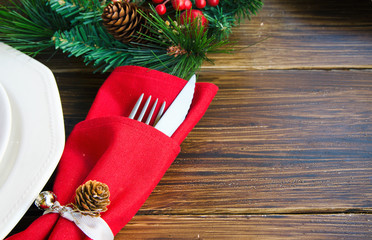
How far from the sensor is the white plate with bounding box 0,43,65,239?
29cm

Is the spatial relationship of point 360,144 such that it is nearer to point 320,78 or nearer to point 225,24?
point 320,78

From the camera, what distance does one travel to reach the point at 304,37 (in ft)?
1.55

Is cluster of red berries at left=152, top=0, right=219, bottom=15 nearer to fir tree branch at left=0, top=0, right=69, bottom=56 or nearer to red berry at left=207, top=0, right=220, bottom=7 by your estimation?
red berry at left=207, top=0, right=220, bottom=7

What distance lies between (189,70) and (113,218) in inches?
8.8

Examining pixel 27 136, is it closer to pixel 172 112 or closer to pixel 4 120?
pixel 4 120

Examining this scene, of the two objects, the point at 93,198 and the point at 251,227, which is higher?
the point at 93,198

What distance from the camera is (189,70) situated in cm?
43

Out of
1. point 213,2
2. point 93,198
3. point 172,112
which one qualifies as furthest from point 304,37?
point 93,198

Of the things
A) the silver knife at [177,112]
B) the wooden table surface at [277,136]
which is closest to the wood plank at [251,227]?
the wooden table surface at [277,136]

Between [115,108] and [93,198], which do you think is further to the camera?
[115,108]

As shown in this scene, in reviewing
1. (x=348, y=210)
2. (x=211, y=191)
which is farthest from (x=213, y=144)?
(x=348, y=210)

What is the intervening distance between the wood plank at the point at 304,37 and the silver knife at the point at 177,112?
Result: 103mm

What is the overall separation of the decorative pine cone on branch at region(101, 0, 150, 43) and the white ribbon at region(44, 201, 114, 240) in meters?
0.21

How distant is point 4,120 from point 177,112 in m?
0.18
